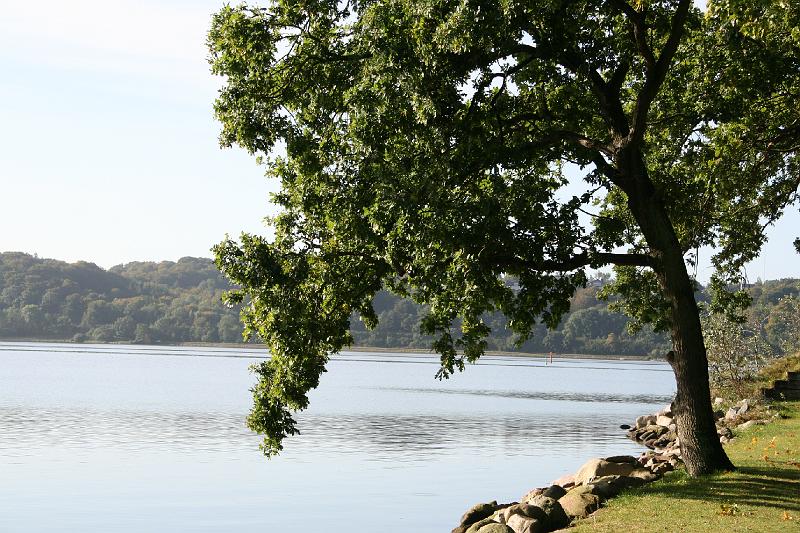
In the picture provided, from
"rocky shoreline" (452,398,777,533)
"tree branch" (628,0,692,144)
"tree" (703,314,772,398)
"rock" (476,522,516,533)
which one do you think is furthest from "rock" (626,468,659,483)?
"tree" (703,314,772,398)

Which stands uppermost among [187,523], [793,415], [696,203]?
[696,203]

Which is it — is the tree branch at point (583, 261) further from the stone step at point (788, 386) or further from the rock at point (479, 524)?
the stone step at point (788, 386)

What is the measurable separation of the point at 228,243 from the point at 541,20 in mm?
7612

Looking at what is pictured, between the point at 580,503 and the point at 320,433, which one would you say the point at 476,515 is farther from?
the point at 320,433

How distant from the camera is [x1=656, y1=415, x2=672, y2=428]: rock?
4700 cm

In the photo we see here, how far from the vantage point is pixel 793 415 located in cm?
3581

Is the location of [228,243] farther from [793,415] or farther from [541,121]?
[793,415]

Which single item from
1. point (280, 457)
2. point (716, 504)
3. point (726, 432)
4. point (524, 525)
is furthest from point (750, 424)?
point (280, 457)

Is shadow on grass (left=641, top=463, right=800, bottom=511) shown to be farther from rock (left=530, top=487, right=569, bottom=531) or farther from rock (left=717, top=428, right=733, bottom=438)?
rock (left=717, top=428, right=733, bottom=438)

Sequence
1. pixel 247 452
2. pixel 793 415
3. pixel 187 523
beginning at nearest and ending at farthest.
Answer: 1. pixel 187 523
2. pixel 793 415
3. pixel 247 452

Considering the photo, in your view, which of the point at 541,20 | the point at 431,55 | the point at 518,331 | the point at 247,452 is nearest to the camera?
the point at 431,55

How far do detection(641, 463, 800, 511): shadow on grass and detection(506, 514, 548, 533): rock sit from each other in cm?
255

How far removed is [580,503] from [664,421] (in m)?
27.6

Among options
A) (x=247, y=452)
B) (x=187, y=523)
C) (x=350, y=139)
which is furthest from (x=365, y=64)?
(x=247, y=452)
